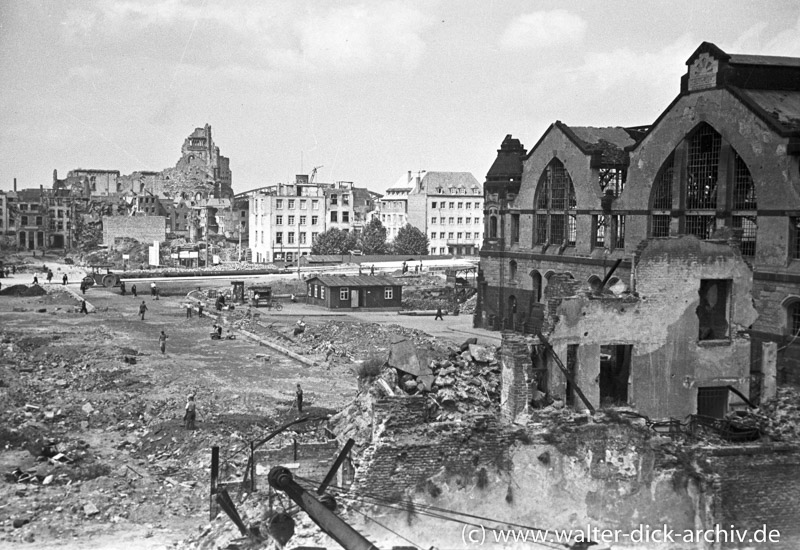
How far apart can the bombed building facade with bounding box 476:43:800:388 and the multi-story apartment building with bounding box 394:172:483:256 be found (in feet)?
215

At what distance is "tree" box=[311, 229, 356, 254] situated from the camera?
104m

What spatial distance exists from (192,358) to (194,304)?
2171cm

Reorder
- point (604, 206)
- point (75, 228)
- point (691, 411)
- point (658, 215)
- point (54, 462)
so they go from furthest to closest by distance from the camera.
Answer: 1. point (75, 228)
2. point (604, 206)
3. point (658, 215)
4. point (54, 462)
5. point (691, 411)

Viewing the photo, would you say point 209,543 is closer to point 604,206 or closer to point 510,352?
point 510,352

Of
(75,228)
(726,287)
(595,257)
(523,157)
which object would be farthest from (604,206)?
(75,228)

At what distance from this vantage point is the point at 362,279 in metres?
61.7

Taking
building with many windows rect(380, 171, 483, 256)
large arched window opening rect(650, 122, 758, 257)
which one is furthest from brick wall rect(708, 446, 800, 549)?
building with many windows rect(380, 171, 483, 256)

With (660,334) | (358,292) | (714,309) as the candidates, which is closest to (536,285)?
(358,292)

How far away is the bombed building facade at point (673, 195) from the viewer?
28.5 metres

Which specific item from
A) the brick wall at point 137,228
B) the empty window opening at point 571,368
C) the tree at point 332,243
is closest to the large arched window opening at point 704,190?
the empty window opening at point 571,368

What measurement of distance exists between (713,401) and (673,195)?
1541cm

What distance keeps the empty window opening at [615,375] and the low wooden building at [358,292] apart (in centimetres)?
3886

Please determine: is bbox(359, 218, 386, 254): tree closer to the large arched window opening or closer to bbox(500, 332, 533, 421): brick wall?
the large arched window opening

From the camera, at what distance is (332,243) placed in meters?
104
